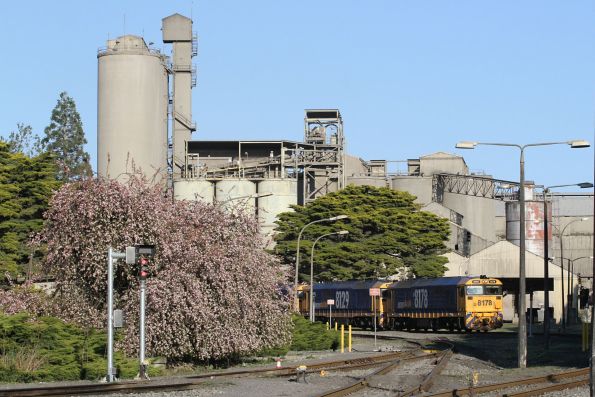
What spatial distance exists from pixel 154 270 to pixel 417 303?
127 feet

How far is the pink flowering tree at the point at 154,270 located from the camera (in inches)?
1427

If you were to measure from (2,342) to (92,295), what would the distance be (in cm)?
577

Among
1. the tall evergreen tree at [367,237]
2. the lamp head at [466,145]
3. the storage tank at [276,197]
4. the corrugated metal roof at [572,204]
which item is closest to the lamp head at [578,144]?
the lamp head at [466,145]

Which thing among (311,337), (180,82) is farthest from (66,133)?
(311,337)

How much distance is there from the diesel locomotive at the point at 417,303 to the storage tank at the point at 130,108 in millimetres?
27366

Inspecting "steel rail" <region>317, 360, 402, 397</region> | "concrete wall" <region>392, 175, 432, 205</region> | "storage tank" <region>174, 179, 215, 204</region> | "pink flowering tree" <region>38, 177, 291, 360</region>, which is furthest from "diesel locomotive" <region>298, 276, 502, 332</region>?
"concrete wall" <region>392, 175, 432, 205</region>

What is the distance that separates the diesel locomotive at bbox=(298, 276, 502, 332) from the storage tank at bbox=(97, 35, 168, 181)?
89.8ft

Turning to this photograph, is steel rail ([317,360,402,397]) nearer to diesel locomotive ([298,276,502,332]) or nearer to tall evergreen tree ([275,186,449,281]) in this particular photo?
diesel locomotive ([298,276,502,332])

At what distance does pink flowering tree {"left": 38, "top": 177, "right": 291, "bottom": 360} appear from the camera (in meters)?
36.2

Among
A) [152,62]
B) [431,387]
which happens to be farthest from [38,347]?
[152,62]

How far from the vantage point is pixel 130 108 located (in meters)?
104

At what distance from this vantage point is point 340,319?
83.6 metres

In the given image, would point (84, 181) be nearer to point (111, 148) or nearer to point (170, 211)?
point (170, 211)

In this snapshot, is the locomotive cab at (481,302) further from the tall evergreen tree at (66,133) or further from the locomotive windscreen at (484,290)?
the tall evergreen tree at (66,133)
